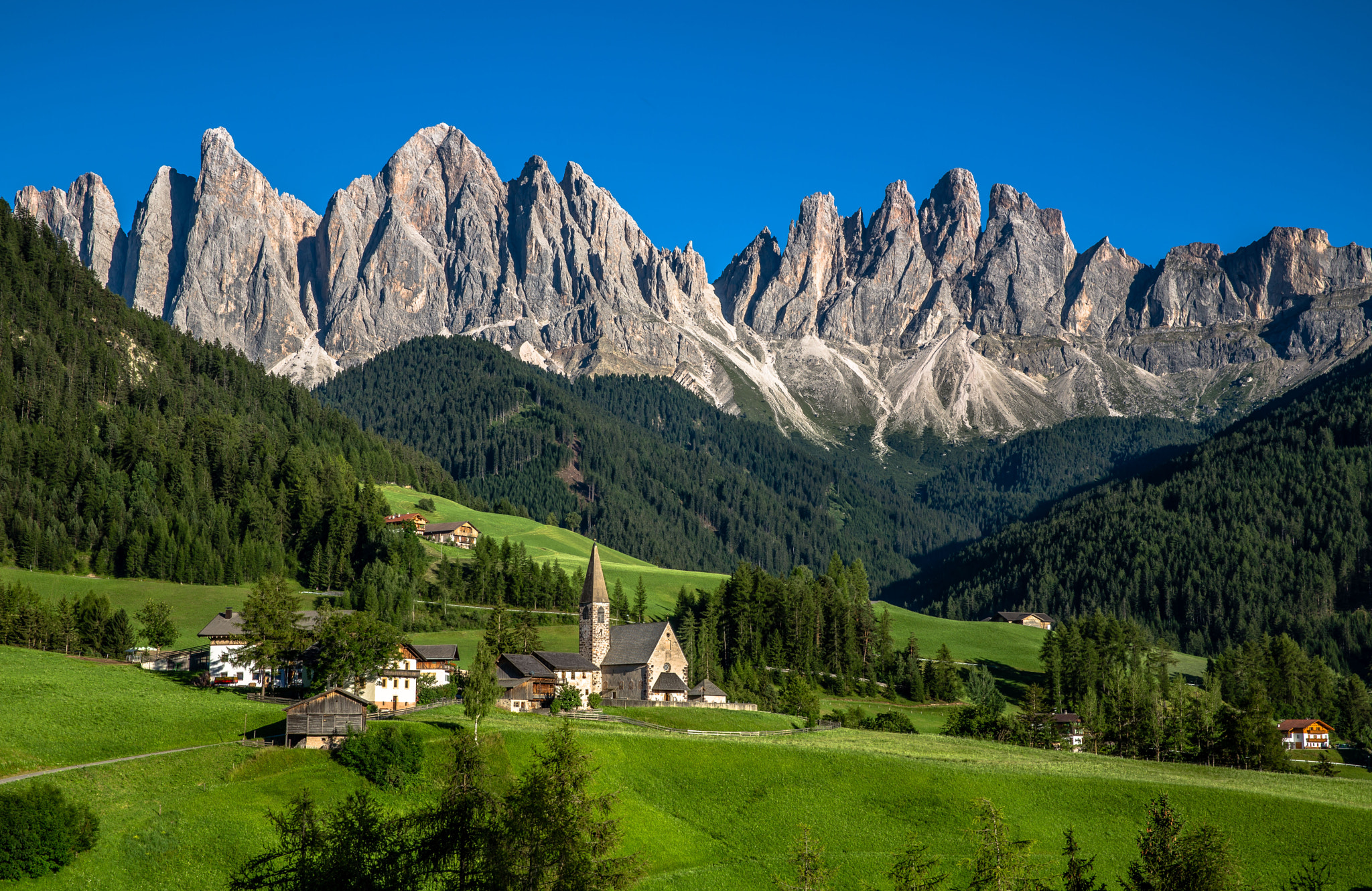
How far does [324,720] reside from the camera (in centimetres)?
7056

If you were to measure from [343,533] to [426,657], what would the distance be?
58732 millimetres

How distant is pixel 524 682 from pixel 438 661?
9.20 m

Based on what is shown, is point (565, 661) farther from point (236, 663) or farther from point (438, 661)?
point (236, 663)

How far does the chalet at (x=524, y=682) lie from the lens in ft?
334

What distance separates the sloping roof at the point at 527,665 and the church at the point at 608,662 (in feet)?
0.27

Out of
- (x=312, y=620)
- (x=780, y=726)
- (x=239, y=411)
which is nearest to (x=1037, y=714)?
(x=780, y=726)

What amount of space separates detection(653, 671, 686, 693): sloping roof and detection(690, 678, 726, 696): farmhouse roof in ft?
8.59

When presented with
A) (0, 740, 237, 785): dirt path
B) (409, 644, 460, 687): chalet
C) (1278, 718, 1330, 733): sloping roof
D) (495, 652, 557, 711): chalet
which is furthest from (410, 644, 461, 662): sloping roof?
(1278, 718, 1330, 733): sloping roof

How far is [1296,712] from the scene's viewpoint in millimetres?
147125

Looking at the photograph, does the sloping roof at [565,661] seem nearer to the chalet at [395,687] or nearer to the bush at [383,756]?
the chalet at [395,687]

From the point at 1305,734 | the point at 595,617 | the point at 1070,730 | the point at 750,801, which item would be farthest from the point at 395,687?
the point at 1305,734

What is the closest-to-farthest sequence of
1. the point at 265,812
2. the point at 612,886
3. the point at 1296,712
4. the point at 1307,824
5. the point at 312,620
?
the point at 612,886
the point at 265,812
the point at 1307,824
the point at 312,620
the point at 1296,712

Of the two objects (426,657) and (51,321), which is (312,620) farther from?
(51,321)

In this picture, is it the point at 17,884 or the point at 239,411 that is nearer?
the point at 17,884
